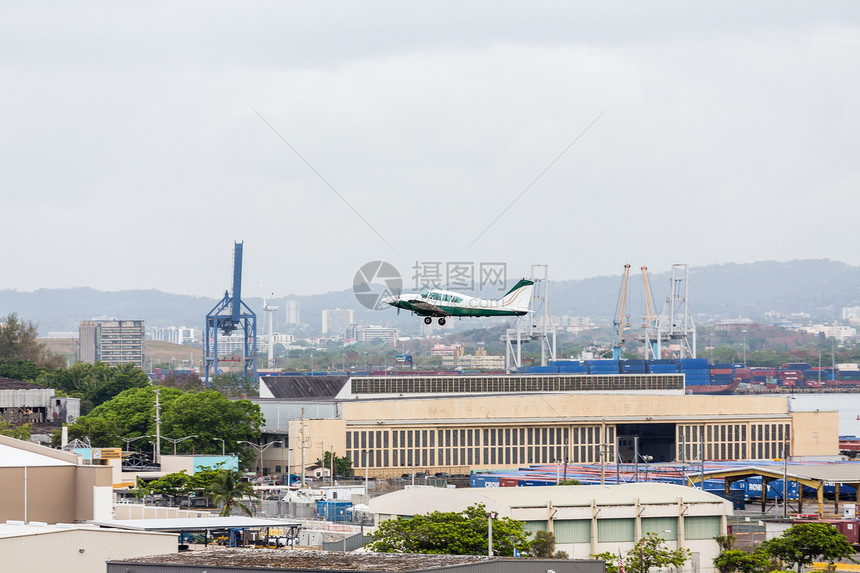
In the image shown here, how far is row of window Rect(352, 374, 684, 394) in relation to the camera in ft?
465

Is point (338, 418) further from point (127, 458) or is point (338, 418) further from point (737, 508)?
point (737, 508)

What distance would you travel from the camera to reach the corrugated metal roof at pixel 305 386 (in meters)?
140

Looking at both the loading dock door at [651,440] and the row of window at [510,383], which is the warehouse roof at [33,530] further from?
the row of window at [510,383]

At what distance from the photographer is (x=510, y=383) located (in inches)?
5999

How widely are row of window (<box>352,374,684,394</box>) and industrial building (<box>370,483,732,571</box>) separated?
76.5 meters

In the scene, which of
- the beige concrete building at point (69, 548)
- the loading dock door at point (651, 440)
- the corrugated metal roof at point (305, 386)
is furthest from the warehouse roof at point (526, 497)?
the corrugated metal roof at point (305, 386)

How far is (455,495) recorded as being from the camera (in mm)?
62125

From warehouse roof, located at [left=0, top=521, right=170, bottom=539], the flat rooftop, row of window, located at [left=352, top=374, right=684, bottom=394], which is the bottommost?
the flat rooftop

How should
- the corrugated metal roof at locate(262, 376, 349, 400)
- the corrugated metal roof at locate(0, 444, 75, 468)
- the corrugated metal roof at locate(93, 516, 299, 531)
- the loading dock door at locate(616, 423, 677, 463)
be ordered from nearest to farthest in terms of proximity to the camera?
the corrugated metal roof at locate(93, 516, 299, 531)
the corrugated metal roof at locate(0, 444, 75, 468)
the loading dock door at locate(616, 423, 677, 463)
the corrugated metal roof at locate(262, 376, 349, 400)

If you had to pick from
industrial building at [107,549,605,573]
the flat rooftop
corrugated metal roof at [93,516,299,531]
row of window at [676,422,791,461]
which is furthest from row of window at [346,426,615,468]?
industrial building at [107,549,605,573]

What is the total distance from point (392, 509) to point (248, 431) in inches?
2347

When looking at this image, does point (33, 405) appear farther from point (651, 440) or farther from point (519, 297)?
point (519, 297)

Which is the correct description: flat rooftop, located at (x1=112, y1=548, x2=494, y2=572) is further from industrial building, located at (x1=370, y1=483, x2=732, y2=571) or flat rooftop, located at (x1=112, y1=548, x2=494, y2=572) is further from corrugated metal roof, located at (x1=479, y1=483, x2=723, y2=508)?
corrugated metal roof, located at (x1=479, y1=483, x2=723, y2=508)

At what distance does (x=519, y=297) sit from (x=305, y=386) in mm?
80273
